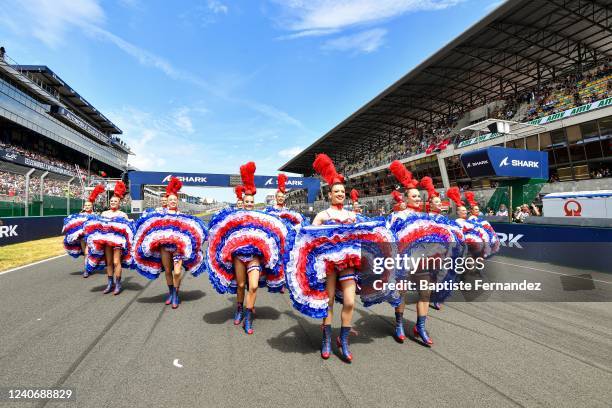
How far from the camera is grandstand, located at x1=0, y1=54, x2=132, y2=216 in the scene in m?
14.3

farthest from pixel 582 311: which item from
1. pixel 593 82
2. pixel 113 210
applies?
pixel 593 82

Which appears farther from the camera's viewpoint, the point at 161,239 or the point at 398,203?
the point at 398,203

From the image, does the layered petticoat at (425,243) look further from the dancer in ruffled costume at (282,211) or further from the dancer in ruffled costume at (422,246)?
the dancer in ruffled costume at (282,211)

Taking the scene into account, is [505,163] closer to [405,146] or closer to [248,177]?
[248,177]

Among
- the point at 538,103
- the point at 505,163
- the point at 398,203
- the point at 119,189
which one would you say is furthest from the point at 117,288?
the point at 538,103

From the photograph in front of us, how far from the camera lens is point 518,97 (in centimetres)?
2764

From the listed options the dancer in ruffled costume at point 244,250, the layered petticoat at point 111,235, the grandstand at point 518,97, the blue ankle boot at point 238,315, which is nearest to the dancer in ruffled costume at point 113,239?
the layered petticoat at point 111,235

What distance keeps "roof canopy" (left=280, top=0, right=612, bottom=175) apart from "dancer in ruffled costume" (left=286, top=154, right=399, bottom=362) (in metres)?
21.6

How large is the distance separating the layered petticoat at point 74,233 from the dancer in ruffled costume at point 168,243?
3.34 m

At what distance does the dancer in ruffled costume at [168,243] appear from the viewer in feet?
16.7

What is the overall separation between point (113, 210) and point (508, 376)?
21.1 ft

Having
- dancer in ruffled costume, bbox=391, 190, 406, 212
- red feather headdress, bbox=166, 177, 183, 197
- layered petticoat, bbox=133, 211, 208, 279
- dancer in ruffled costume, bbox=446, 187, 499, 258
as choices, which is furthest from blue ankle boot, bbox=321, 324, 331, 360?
dancer in ruffled costume, bbox=446, 187, 499, 258

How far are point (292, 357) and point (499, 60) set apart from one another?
99.1 ft

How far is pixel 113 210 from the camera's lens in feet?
19.6
